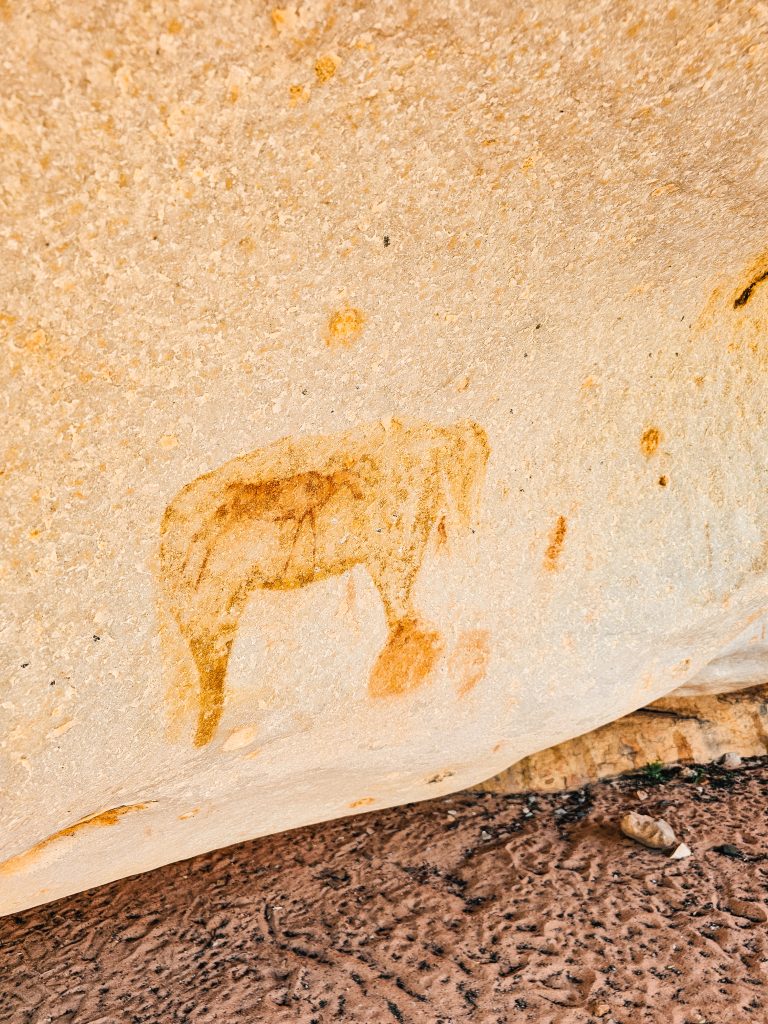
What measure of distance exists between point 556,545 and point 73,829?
1.38m

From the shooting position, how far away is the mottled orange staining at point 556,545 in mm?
1925

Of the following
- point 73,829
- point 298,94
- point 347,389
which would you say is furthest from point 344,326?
point 73,829

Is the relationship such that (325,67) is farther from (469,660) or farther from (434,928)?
(434,928)

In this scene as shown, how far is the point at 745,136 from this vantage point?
49.4 inches

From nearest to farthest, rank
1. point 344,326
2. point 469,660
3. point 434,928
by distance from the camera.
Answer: point 344,326, point 469,660, point 434,928

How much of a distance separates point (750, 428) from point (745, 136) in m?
1.00

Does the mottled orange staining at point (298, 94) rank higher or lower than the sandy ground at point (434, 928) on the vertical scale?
higher

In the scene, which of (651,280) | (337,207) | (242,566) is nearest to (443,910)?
(242,566)

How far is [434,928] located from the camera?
7.63 feet

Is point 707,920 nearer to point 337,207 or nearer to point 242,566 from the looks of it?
point 242,566

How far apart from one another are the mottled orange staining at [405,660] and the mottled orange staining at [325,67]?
3.93 ft

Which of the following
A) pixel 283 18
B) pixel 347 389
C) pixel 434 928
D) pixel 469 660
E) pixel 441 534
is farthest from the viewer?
pixel 434 928

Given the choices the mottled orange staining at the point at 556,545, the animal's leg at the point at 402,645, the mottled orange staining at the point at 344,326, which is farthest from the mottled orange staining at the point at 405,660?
the mottled orange staining at the point at 344,326

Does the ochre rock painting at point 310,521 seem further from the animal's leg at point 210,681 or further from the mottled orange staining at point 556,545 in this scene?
the mottled orange staining at point 556,545
